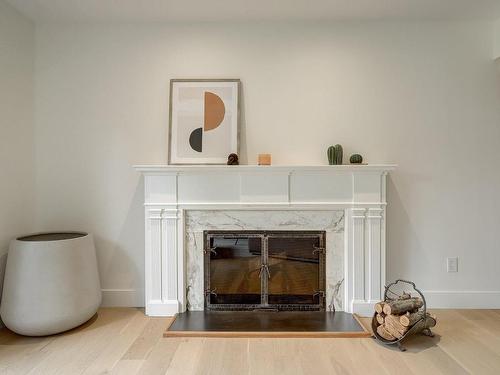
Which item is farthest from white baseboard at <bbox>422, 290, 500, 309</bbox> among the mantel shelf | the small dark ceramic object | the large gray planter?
the large gray planter

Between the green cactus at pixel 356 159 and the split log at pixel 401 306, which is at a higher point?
the green cactus at pixel 356 159

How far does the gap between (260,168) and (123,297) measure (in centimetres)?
161

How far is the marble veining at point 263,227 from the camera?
Answer: 2707 mm

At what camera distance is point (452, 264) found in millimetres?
2814

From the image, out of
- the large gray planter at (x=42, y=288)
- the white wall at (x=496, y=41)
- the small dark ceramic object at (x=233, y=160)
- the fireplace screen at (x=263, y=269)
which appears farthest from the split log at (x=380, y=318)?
the white wall at (x=496, y=41)

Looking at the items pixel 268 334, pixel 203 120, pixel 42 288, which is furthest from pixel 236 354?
pixel 203 120

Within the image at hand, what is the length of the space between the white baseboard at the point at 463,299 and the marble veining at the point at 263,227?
827 millimetres

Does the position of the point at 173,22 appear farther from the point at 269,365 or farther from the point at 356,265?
the point at 269,365

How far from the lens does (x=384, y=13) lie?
2682 millimetres

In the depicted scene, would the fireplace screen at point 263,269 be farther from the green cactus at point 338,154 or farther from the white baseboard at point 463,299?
the white baseboard at point 463,299

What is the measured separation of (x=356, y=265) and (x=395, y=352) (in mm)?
685

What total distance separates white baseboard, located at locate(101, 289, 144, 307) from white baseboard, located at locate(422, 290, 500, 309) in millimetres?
2417

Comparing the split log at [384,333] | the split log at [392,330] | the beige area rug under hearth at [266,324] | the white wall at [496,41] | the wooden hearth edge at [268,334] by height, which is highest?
the white wall at [496,41]

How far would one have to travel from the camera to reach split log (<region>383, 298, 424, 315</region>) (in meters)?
2.24
